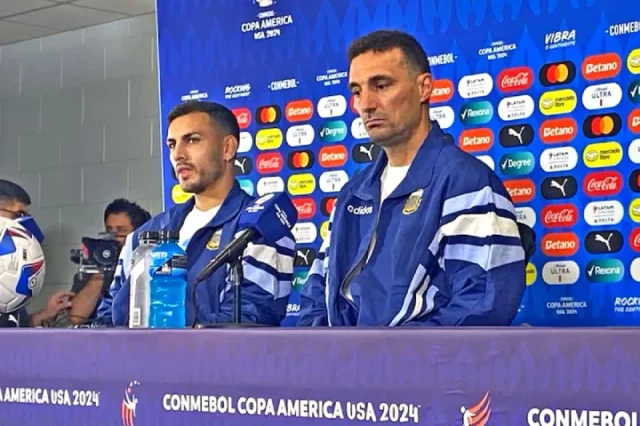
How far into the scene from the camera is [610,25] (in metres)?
2.54

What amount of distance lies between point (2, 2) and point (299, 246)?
8.68 ft

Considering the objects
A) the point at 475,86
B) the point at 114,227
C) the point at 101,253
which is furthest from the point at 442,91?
the point at 114,227

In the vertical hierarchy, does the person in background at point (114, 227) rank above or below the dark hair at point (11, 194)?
below

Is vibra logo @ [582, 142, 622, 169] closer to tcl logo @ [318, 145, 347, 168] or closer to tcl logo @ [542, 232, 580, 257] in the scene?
tcl logo @ [542, 232, 580, 257]

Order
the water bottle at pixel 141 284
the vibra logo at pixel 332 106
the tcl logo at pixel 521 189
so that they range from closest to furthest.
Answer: the water bottle at pixel 141 284 < the tcl logo at pixel 521 189 < the vibra logo at pixel 332 106

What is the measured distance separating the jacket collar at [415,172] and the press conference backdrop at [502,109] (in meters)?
0.47

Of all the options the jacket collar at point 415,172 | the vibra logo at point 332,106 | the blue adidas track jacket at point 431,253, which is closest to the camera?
the blue adidas track jacket at point 431,253

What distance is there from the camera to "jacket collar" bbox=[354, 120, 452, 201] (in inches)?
85.8

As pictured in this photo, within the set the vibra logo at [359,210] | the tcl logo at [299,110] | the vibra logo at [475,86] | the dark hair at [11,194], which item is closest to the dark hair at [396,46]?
the vibra logo at [359,210]

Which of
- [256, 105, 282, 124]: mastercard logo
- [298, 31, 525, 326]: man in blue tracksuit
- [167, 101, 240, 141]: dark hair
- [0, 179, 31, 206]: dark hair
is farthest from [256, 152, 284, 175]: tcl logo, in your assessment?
[0, 179, 31, 206]: dark hair

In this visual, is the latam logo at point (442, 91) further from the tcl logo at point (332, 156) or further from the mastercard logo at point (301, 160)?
the mastercard logo at point (301, 160)

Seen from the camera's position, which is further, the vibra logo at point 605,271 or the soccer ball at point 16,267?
the soccer ball at point 16,267

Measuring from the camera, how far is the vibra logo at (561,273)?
2570mm

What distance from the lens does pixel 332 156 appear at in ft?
10.2
